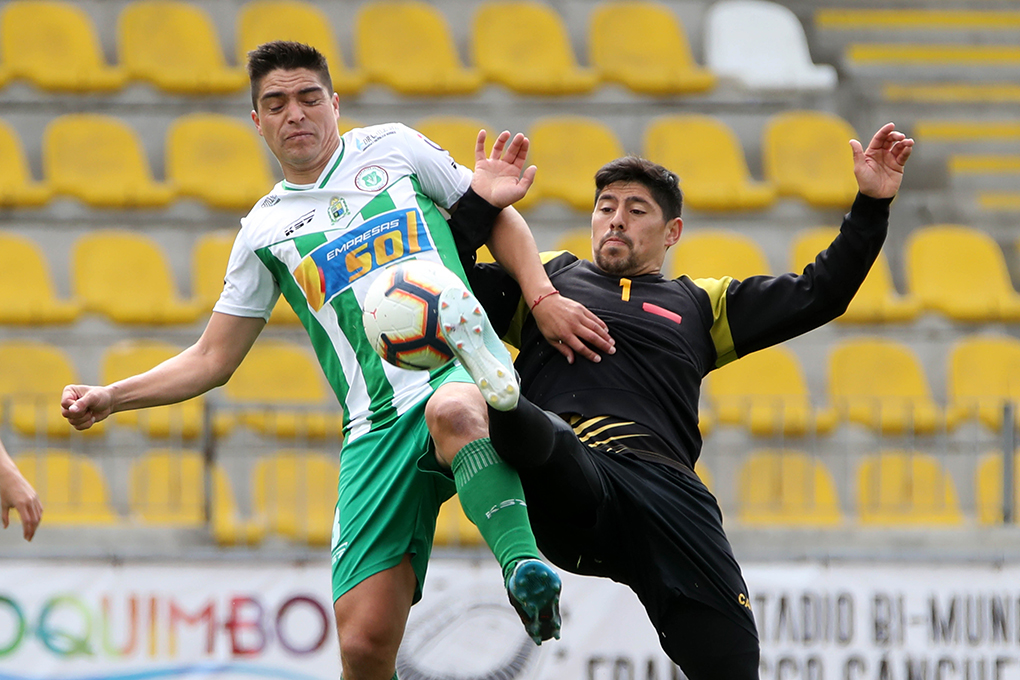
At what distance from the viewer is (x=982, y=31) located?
1240 centimetres

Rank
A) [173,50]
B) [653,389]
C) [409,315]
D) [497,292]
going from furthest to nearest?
1. [173,50]
2. [497,292]
3. [653,389]
4. [409,315]

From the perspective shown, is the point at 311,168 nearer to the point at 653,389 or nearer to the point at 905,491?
the point at 653,389

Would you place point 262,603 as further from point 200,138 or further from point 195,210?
point 200,138

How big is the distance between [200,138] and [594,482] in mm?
7587

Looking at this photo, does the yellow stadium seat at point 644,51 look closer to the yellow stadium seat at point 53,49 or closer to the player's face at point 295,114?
the yellow stadium seat at point 53,49

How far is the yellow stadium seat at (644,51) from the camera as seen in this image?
1116cm

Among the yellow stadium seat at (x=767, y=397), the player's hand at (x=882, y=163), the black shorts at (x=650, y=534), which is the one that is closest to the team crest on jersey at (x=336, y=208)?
the black shorts at (x=650, y=534)

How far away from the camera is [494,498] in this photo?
3.58 meters

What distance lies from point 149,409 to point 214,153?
2693 mm

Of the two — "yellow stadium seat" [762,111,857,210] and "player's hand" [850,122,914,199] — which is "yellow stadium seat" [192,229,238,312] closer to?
"yellow stadium seat" [762,111,857,210]

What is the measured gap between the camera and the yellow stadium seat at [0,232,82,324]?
9.25 meters

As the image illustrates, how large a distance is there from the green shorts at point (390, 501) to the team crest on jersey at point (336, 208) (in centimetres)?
61

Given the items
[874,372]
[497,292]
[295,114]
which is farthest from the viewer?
[874,372]

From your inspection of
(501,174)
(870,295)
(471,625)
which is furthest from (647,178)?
(870,295)
